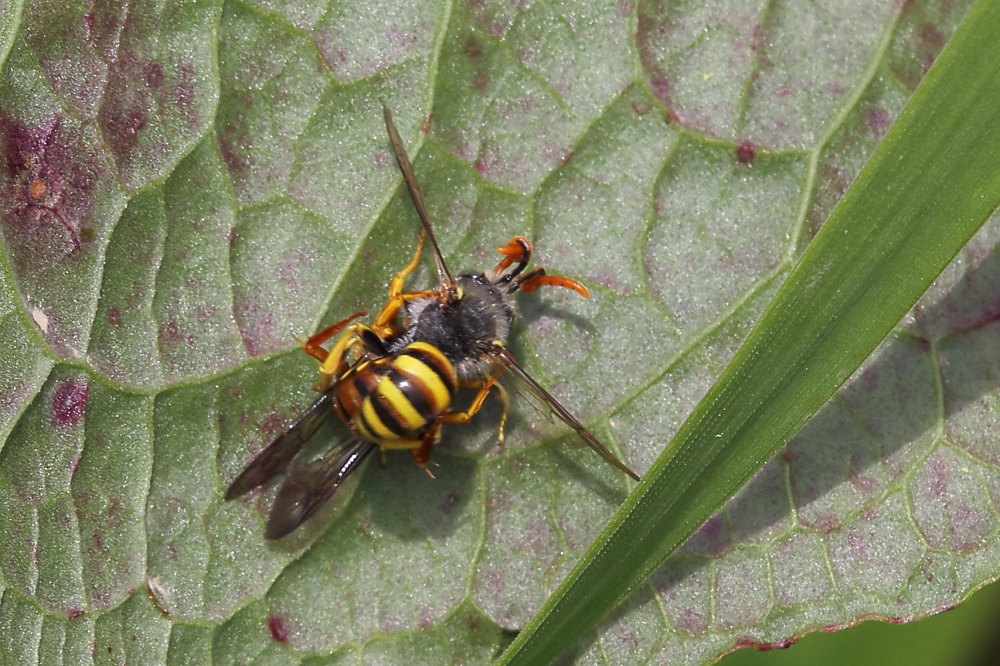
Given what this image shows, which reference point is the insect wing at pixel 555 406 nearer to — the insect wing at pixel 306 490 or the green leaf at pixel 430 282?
the green leaf at pixel 430 282

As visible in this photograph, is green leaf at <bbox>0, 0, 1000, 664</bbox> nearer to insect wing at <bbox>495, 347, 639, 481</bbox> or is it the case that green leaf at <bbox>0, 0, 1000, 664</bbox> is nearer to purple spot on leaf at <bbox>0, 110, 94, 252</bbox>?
purple spot on leaf at <bbox>0, 110, 94, 252</bbox>

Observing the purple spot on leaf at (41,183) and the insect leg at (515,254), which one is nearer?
the purple spot on leaf at (41,183)

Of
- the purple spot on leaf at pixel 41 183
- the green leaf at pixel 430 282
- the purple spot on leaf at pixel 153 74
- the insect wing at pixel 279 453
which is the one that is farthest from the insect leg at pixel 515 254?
the purple spot on leaf at pixel 41 183

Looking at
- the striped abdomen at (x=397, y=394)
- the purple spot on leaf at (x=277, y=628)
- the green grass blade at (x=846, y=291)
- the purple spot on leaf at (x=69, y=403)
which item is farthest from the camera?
the purple spot on leaf at (x=277, y=628)

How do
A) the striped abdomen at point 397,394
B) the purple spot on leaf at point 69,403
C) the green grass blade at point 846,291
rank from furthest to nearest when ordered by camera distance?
the purple spot on leaf at point 69,403 < the striped abdomen at point 397,394 < the green grass blade at point 846,291

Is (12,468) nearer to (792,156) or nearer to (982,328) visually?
(792,156)

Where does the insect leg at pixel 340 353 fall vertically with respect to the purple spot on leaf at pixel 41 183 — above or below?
below

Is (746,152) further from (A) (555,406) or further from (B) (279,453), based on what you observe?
(B) (279,453)

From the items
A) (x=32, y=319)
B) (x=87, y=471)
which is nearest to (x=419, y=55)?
(x=32, y=319)
